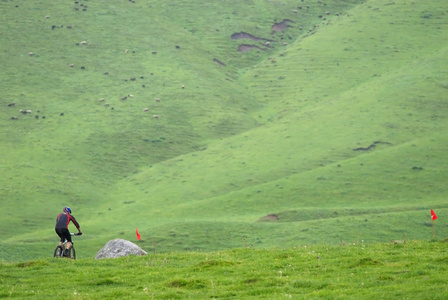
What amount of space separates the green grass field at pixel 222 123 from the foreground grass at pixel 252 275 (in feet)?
89.0

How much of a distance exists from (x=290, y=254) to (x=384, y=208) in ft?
193

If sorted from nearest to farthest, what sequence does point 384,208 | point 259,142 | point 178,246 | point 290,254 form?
1. point 290,254
2. point 178,246
3. point 384,208
4. point 259,142

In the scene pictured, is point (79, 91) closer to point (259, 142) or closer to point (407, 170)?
point (259, 142)

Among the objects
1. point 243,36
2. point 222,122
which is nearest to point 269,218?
point 222,122

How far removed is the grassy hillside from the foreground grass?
38354 mm

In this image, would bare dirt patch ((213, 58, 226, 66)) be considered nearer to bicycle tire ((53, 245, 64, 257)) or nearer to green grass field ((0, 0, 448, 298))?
green grass field ((0, 0, 448, 298))

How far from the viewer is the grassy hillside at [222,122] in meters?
85.4

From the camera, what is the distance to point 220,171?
358ft

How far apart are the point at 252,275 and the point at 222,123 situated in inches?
4270

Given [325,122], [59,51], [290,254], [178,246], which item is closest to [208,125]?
[325,122]

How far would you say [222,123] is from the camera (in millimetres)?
133375

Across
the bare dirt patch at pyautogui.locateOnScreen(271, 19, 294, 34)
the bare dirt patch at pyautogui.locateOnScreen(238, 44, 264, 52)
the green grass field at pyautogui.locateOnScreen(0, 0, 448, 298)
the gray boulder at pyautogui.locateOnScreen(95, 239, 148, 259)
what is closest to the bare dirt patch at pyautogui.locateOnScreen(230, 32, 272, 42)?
the green grass field at pyautogui.locateOnScreen(0, 0, 448, 298)

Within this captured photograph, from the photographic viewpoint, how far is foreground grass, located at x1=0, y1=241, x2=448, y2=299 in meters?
22.4

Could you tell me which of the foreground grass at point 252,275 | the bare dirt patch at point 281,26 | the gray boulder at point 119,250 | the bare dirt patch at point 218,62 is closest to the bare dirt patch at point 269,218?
the gray boulder at point 119,250
